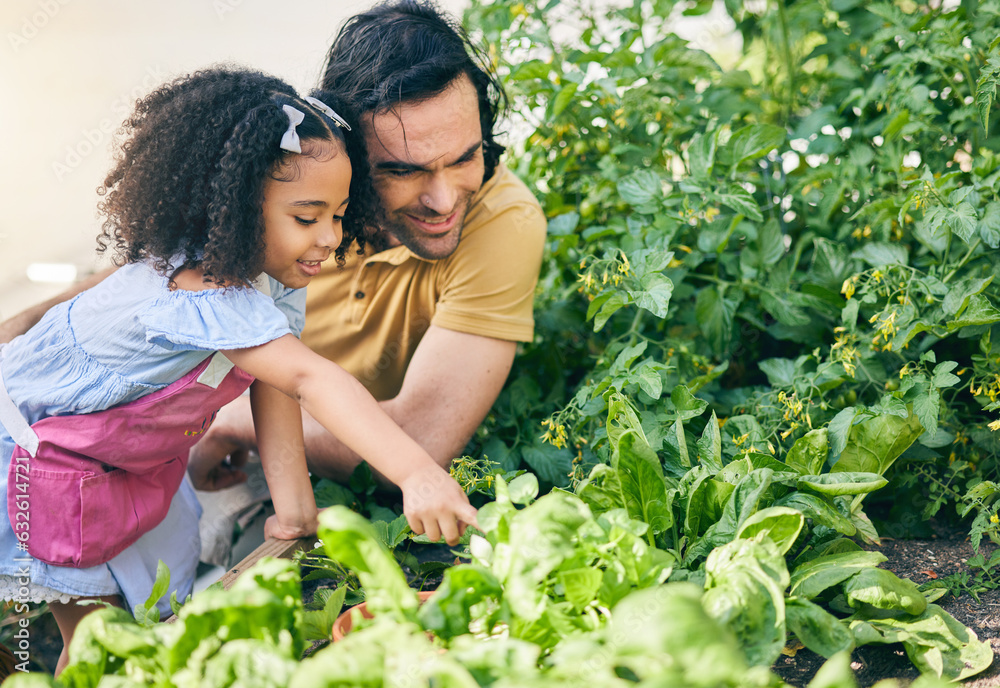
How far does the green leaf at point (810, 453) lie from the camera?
1336 millimetres

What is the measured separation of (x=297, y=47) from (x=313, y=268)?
1.66 m

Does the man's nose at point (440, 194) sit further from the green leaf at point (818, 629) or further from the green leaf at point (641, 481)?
the green leaf at point (818, 629)

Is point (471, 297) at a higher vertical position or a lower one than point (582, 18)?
lower

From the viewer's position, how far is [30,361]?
58.7 inches

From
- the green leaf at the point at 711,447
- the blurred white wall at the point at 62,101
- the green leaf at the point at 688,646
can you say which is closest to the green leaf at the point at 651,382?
the green leaf at the point at 711,447

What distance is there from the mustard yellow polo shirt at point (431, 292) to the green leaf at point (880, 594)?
999 millimetres

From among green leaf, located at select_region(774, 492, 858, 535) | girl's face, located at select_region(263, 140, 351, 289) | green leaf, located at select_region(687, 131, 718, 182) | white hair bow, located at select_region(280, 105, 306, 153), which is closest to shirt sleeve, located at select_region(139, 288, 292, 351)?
girl's face, located at select_region(263, 140, 351, 289)

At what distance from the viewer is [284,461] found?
1.61m

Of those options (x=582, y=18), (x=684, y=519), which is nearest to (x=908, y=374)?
(x=684, y=519)

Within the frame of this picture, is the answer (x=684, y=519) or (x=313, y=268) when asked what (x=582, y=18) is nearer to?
(x=313, y=268)

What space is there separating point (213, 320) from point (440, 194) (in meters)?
0.64

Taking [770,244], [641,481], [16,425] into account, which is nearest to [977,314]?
[770,244]

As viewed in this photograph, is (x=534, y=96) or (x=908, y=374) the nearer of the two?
(x=908, y=374)

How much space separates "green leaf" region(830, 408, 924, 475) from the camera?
134cm
